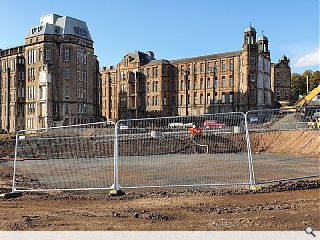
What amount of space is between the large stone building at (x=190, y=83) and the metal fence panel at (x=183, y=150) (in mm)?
53029

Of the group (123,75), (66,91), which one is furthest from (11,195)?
(123,75)

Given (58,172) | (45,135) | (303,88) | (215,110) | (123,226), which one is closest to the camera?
(123,226)

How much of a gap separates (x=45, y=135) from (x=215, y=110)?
64.2 metres

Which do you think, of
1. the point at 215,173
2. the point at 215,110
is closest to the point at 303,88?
the point at 215,110

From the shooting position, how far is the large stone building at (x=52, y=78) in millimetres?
63062

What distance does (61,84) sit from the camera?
64312 mm

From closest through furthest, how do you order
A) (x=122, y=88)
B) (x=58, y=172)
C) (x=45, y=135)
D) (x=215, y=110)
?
(x=45, y=135), (x=58, y=172), (x=215, y=110), (x=122, y=88)

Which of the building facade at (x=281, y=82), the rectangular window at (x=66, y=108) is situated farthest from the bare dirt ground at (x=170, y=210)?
the building facade at (x=281, y=82)

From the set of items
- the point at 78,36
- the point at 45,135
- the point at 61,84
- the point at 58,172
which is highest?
the point at 78,36

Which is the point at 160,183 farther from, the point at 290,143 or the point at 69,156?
the point at 290,143

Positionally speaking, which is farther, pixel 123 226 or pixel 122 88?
pixel 122 88

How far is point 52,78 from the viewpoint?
6334 cm

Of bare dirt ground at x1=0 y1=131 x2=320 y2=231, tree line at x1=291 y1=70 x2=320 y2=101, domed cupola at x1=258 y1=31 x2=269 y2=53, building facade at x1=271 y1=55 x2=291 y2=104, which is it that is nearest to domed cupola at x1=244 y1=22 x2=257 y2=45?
domed cupola at x1=258 y1=31 x2=269 y2=53
